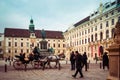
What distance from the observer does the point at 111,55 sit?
766cm

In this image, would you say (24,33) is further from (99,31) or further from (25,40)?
(99,31)

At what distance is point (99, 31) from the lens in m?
59.0

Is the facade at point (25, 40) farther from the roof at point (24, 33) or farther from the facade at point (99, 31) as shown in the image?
the facade at point (99, 31)

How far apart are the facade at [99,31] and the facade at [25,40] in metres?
24.4

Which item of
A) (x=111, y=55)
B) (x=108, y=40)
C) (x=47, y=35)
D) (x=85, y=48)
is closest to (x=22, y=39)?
(x=47, y=35)

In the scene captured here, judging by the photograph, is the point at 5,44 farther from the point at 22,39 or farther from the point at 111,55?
the point at 111,55

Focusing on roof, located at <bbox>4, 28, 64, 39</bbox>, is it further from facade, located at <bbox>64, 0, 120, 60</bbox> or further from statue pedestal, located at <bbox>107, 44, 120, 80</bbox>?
statue pedestal, located at <bbox>107, 44, 120, 80</bbox>

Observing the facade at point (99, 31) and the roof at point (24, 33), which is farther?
the roof at point (24, 33)

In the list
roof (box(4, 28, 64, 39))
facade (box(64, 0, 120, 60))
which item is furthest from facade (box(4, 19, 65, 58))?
facade (box(64, 0, 120, 60))

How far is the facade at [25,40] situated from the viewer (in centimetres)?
9400

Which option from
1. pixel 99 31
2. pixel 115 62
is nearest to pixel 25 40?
pixel 99 31

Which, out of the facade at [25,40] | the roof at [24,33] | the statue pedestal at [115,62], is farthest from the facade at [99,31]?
the statue pedestal at [115,62]

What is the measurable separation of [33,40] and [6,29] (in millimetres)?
13243

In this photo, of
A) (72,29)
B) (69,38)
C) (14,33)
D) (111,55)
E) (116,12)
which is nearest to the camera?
(111,55)
